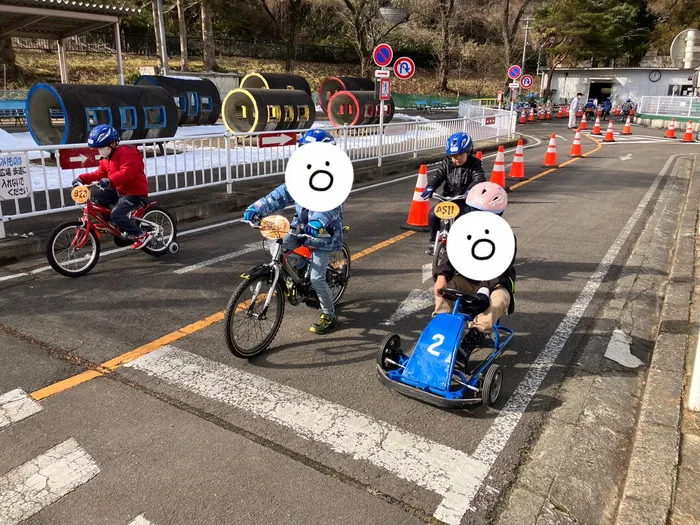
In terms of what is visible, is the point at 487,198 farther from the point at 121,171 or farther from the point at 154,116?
the point at 154,116

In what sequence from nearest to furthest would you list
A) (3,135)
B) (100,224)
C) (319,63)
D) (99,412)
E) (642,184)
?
(99,412), (100,224), (642,184), (3,135), (319,63)

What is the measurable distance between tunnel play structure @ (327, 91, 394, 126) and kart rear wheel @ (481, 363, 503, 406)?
21270mm

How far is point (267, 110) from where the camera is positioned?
18.6 meters

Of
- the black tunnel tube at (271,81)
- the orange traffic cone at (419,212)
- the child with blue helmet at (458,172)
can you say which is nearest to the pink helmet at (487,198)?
the child with blue helmet at (458,172)

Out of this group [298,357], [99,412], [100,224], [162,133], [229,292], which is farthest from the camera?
[162,133]

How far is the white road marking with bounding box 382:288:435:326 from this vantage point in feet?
17.1

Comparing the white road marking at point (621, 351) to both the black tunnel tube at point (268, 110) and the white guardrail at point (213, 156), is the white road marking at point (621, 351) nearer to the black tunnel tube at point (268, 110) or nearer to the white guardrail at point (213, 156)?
the white guardrail at point (213, 156)

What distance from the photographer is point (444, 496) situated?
9.32 feet

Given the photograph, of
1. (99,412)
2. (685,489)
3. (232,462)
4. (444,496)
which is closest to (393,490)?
(444,496)

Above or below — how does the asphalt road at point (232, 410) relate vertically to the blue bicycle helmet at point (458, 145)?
below

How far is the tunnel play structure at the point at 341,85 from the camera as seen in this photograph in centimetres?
2836

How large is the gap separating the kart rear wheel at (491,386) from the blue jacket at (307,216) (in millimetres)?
1664

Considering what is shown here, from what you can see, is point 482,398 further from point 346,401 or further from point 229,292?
point 229,292

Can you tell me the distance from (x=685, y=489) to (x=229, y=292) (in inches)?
168
